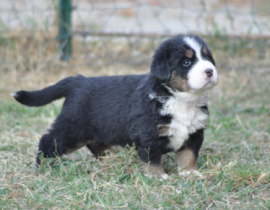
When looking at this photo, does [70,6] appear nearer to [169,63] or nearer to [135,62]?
[135,62]

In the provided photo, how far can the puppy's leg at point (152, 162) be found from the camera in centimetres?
365

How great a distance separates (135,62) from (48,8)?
62.2 inches

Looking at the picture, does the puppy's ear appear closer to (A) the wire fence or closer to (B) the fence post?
(A) the wire fence

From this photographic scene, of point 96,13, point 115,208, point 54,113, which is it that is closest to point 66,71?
point 54,113

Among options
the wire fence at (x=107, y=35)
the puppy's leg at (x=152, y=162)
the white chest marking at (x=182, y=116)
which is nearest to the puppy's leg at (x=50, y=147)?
the puppy's leg at (x=152, y=162)

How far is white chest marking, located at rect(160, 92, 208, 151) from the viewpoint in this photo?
3635 mm

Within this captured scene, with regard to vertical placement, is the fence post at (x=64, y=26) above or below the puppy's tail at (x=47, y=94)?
below

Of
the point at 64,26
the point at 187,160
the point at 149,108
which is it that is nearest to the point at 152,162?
the point at 187,160

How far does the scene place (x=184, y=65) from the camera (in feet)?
11.8

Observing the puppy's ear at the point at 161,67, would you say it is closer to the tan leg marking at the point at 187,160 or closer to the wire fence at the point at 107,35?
the tan leg marking at the point at 187,160

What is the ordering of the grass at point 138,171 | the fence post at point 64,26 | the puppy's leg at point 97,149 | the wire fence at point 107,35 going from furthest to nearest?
the fence post at point 64,26 < the wire fence at point 107,35 < the puppy's leg at point 97,149 < the grass at point 138,171

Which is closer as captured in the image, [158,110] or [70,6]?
[158,110]

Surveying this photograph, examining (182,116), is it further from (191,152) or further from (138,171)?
(138,171)

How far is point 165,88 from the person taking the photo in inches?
145
